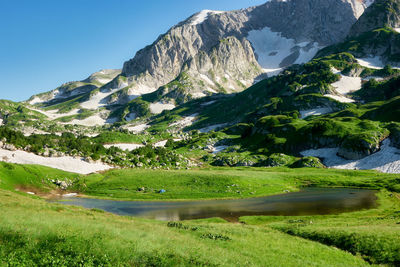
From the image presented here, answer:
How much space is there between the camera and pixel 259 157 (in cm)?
16662

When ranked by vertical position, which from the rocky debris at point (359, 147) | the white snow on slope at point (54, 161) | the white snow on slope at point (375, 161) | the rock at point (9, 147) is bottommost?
the white snow on slope at point (375, 161)

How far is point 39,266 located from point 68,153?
121m

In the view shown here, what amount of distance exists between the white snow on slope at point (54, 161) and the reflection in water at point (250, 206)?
103 feet

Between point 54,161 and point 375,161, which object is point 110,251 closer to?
point 54,161

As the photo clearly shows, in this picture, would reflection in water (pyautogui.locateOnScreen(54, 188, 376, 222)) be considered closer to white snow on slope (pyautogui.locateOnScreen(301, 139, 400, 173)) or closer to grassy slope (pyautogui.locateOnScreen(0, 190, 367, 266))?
grassy slope (pyautogui.locateOnScreen(0, 190, 367, 266))

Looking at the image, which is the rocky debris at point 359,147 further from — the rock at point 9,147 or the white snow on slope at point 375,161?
the rock at point 9,147

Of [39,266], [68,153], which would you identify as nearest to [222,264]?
[39,266]

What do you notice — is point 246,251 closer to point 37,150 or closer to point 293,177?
point 293,177

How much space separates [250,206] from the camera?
7250 cm

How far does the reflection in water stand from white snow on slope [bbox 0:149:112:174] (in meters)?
31.5

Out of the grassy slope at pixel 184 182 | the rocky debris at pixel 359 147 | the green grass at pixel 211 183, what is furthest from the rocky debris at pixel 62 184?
the rocky debris at pixel 359 147

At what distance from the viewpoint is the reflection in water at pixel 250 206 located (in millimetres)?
63656

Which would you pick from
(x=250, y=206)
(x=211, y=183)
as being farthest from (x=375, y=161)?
(x=250, y=206)

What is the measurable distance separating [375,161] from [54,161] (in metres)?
155
